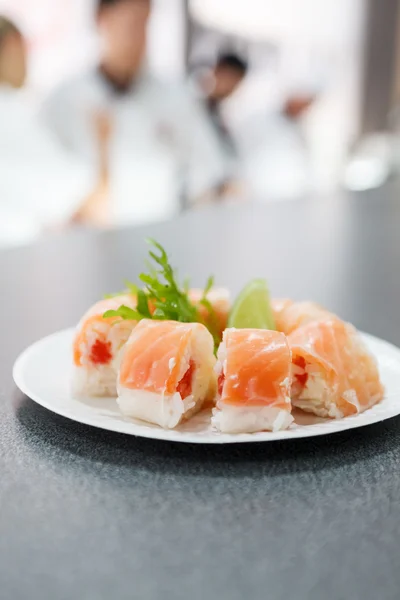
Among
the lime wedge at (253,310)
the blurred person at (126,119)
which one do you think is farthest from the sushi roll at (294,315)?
the blurred person at (126,119)

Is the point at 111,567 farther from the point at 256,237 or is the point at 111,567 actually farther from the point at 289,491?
the point at 256,237

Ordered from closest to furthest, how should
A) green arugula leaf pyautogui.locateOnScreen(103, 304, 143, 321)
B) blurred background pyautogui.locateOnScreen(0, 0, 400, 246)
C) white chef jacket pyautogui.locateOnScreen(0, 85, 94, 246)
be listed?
green arugula leaf pyautogui.locateOnScreen(103, 304, 143, 321)
white chef jacket pyautogui.locateOnScreen(0, 85, 94, 246)
blurred background pyautogui.locateOnScreen(0, 0, 400, 246)

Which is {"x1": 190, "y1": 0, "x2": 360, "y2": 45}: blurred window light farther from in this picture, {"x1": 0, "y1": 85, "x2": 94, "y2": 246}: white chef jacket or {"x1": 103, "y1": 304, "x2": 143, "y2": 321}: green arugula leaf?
{"x1": 103, "y1": 304, "x2": 143, "y2": 321}: green arugula leaf

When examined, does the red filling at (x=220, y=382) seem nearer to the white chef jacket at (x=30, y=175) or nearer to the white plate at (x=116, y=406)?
the white plate at (x=116, y=406)

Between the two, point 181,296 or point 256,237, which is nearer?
point 181,296

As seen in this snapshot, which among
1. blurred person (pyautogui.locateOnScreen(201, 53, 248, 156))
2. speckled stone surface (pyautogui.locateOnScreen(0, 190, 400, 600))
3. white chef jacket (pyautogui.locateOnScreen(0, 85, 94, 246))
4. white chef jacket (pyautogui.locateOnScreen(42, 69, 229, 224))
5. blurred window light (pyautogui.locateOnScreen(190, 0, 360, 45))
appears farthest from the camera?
blurred window light (pyautogui.locateOnScreen(190, 0, 360, 45))

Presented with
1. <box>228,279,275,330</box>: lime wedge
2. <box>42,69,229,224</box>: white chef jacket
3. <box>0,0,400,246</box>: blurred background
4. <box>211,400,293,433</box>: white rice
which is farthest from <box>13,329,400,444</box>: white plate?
<box>42,69,229,224</box>: white chef jacket

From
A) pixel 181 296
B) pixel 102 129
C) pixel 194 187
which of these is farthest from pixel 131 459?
pixel 194 187
